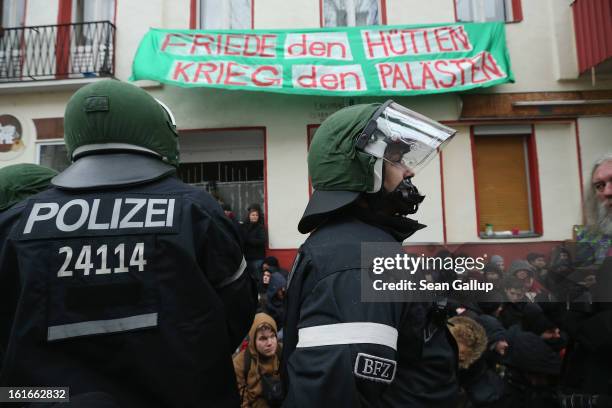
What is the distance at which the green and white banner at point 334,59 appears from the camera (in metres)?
7.60

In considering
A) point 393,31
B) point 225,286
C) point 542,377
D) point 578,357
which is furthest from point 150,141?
point 393,31

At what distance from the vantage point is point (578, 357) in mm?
2344

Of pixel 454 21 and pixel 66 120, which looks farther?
pixel 454 21

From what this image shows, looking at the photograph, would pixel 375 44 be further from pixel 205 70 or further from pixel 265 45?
pixel 205 70

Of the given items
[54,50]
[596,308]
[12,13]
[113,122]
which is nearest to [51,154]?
[54,50]

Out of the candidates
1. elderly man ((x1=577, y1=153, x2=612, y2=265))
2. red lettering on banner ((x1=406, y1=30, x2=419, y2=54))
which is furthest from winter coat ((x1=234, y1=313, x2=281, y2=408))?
red lettering on banner ((x1=406, y1=30, x2=419, y2=54))

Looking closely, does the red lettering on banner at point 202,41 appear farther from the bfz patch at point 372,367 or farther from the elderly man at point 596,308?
the bfz patch at point 372,367

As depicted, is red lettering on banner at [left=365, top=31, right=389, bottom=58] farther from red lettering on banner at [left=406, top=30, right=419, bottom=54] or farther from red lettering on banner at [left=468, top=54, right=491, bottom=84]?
red lettering on banner at [left=468, top=54, right=491, bottom=84]

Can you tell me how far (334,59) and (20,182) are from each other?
6149 millimetres

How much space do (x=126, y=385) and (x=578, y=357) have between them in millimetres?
2158

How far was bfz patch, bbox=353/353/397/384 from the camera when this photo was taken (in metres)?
1.30

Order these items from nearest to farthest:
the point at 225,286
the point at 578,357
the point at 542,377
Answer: the point at 225,286 → the point at 578,357 → the point at 542,377

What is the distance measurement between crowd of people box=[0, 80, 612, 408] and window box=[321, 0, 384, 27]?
7388 mm

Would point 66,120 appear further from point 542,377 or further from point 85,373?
point 542,377
